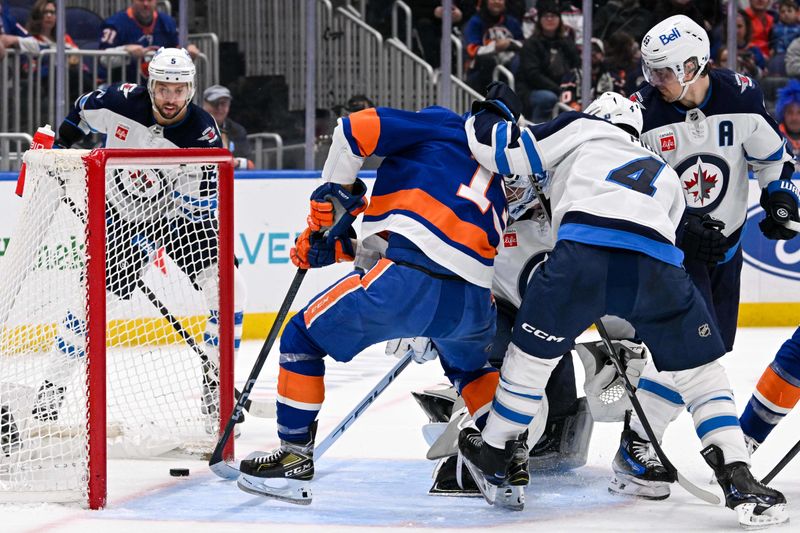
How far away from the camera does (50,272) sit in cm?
367

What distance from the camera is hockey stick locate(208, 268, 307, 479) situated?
11.3ft

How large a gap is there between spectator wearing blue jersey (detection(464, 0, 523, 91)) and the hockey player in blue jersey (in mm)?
3794

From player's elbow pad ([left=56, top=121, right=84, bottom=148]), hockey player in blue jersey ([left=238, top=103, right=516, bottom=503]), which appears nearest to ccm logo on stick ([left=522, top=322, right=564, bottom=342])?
hockey player in blue jersey ([left=238, top=103, right=516, bottom=503])

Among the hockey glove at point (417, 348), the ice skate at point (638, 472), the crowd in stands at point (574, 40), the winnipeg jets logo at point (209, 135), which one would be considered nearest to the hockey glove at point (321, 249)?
the hockey glove at point (417, 348)

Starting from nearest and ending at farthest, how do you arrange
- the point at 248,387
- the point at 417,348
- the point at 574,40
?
the point at 248,387, the point at 417,348, the point at 574,40

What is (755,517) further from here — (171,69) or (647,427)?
(171,69)

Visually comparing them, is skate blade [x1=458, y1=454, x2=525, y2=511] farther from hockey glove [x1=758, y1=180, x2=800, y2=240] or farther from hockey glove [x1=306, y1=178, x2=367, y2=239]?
hockey glove [x1=758, y1=180, x2=800, y2=240]

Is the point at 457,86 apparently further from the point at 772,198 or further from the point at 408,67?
the point at 772,198

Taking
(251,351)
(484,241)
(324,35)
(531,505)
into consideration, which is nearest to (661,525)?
(531,505)

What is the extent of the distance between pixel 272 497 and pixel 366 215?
27.7 inches

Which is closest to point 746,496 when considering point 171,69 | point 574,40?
point 171,69

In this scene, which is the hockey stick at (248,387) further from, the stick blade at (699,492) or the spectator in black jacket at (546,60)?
the spectator in black jacket at (546,60)

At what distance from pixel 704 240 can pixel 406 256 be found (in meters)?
0.83

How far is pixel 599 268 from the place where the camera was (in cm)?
306
